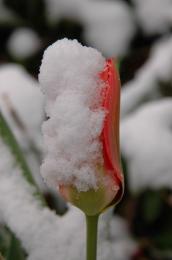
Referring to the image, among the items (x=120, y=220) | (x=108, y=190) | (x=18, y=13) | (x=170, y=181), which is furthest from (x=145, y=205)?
(x=18, y=13)

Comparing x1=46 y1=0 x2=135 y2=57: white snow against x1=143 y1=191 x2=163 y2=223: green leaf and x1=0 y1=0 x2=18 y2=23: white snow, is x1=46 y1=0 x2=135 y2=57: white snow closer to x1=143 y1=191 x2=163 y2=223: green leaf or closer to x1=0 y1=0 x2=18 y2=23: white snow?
x1=0 y1=0 x2=18 y2=23: white snow

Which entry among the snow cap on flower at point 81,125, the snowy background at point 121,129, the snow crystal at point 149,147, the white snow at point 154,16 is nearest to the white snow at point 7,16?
the snowy background at point 121,129

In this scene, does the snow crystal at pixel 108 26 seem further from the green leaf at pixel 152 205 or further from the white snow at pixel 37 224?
the white snow at pixel 37 224

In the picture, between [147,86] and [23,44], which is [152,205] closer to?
[147,86]

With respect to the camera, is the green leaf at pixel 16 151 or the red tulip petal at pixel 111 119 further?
the green leaf at pixel 16 151

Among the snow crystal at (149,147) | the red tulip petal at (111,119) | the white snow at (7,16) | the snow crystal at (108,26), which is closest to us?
the red tulip petal at (111,119)

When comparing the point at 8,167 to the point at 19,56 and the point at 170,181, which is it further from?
the point at 19,56

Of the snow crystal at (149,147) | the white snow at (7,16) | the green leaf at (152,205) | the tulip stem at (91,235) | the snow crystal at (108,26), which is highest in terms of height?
the tulip stem at (91,235)
